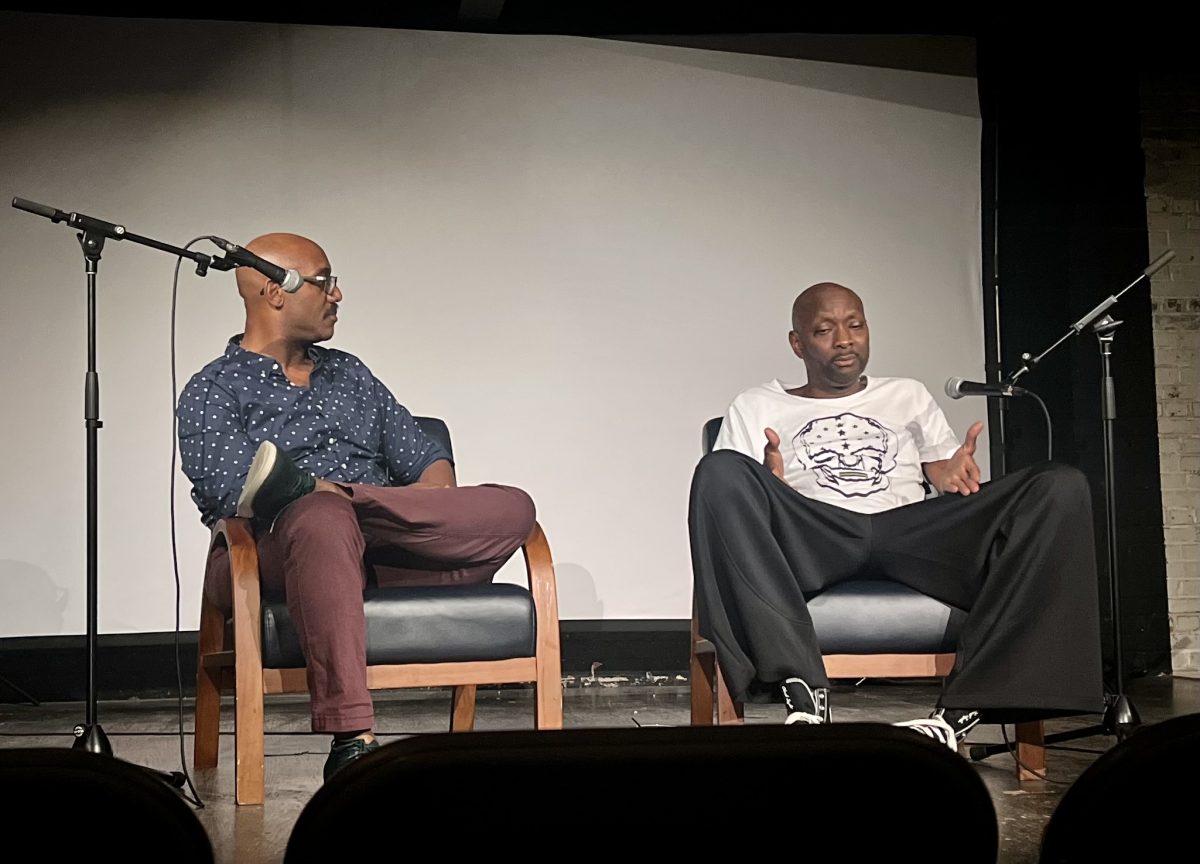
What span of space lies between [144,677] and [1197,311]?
149 inches

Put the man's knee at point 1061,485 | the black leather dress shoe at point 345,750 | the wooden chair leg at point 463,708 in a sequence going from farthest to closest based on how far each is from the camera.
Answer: the wooden chair leg at point 463,708, the man's knee at point 1061,485, the black leather dress shoe at point 345,750

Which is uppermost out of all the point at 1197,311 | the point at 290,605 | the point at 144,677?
the point at 1197,311

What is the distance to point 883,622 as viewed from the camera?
8.03ft

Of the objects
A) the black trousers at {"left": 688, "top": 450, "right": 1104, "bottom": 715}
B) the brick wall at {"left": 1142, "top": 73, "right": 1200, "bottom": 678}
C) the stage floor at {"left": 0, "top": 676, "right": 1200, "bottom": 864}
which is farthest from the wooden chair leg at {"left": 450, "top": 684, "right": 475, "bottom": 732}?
the brick wall at {"left": 1142, "top": 73, "right": 1200, "bottom": 678}

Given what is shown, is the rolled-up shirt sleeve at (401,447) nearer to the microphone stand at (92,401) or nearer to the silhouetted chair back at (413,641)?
the silhouetted chair back at (413,641)

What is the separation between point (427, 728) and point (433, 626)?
1.00m

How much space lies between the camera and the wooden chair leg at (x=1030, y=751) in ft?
7.96

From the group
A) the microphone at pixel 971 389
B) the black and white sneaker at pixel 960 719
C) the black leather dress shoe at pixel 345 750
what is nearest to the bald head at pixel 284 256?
the black leather dress shoe at pixel 345 750

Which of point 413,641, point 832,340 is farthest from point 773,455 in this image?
point 413,641

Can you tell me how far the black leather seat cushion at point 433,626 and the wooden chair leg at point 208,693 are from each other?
12.1 inches

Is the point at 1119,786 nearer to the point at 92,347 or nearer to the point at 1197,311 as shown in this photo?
the point at 92,347

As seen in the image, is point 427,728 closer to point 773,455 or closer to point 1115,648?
point 773,455

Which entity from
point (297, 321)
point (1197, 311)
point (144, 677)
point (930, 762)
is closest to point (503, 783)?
point (930, 762)

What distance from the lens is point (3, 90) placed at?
13.5ft
